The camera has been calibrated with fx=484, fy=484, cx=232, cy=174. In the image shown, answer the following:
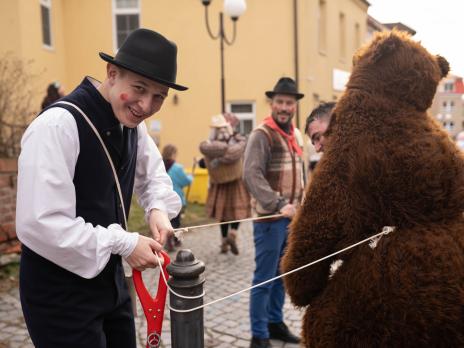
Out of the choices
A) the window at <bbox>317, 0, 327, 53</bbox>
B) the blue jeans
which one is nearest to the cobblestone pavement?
the blue jeans

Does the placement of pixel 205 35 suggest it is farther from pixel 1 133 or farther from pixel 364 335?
pixel 364 335

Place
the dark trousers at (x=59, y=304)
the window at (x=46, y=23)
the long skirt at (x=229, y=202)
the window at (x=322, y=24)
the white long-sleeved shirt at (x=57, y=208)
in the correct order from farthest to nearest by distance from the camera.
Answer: the window at (x=322, y=24)
the window at (x=46, y=23)
the long skirt at (x=229, y=202)
the dark trousers at (x=59, y=304)
the white long-sleeved shirt at (x=57, y=208)

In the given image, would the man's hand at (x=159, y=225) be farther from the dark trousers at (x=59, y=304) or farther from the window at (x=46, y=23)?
the window at (x=46, y=23)

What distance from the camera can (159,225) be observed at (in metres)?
2.14

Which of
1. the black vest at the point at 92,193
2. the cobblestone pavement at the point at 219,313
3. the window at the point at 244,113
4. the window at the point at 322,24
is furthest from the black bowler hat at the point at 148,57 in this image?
the window at the point at 322,24

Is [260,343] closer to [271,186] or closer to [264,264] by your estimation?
[264,264]

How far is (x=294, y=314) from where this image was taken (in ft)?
14.9

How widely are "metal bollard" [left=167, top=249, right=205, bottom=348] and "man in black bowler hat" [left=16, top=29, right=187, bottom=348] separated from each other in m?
0.13

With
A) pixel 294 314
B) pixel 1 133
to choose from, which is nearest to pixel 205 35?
pixel 1 133

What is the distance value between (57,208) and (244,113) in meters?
13.4

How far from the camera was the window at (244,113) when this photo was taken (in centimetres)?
1477

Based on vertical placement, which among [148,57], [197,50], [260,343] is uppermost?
[197,50]

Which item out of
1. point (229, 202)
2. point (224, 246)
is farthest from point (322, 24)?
point (224, 246)

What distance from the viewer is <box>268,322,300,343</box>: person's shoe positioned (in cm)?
388
